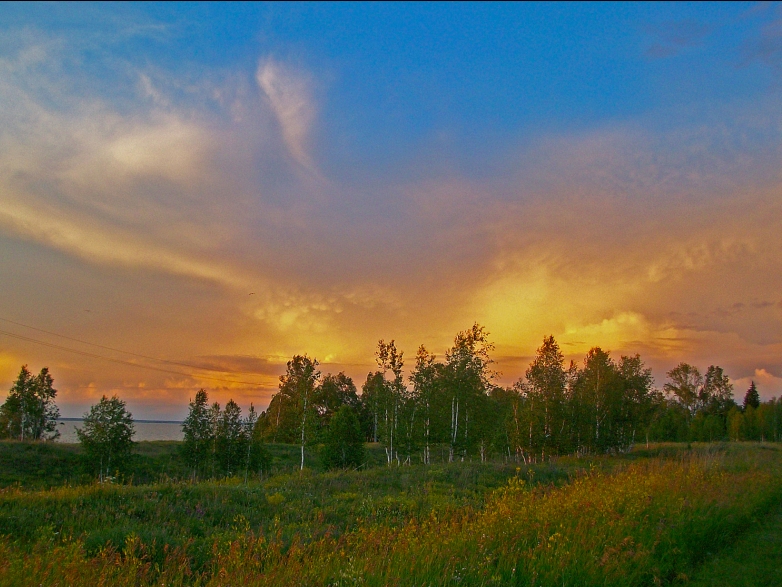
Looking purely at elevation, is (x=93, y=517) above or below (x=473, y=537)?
below

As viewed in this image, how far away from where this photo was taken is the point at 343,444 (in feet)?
121

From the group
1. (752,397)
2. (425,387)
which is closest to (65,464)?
(425,387)

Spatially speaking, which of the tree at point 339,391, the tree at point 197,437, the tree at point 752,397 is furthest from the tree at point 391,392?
the tree at point 752,397

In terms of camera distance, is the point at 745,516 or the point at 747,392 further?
the point at 747,392

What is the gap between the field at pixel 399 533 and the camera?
5734mm

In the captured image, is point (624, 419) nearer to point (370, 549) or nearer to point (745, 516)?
point (745, 516)

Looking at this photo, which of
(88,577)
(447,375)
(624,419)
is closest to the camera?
(88,577)

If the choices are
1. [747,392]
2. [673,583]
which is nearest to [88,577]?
[673,583]

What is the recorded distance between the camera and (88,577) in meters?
5.33

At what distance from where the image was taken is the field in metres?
5.73

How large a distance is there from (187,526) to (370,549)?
6356 mm

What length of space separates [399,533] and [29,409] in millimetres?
59783

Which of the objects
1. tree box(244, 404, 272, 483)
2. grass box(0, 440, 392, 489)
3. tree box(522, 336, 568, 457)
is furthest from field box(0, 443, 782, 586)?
tree box(244, 404, 272, 483)

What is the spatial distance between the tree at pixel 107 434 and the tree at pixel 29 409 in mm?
21000
